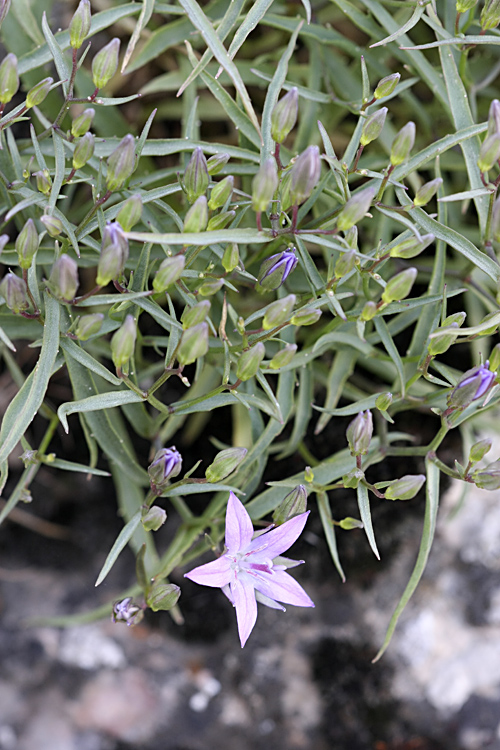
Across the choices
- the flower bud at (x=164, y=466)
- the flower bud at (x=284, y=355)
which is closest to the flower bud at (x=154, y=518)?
the flower bud at (x=164, y=466)

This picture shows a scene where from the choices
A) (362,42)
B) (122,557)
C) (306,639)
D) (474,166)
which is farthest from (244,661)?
(362,42)

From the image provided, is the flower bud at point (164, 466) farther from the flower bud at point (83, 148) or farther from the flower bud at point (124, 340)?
the flower bud at point (83, 148)

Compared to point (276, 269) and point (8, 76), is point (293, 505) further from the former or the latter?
point (8, 76)

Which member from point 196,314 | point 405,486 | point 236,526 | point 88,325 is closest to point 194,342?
point 196,314

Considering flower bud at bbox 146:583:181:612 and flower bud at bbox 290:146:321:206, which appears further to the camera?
flower bud at bbox 146:583:181:612

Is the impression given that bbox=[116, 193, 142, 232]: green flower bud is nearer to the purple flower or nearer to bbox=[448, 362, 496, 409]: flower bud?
the purple flower

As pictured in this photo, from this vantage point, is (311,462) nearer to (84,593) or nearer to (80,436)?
(80,436)

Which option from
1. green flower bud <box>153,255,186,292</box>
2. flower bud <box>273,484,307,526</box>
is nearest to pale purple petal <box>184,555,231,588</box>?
flower bud <box>273,484,307,526</box>
